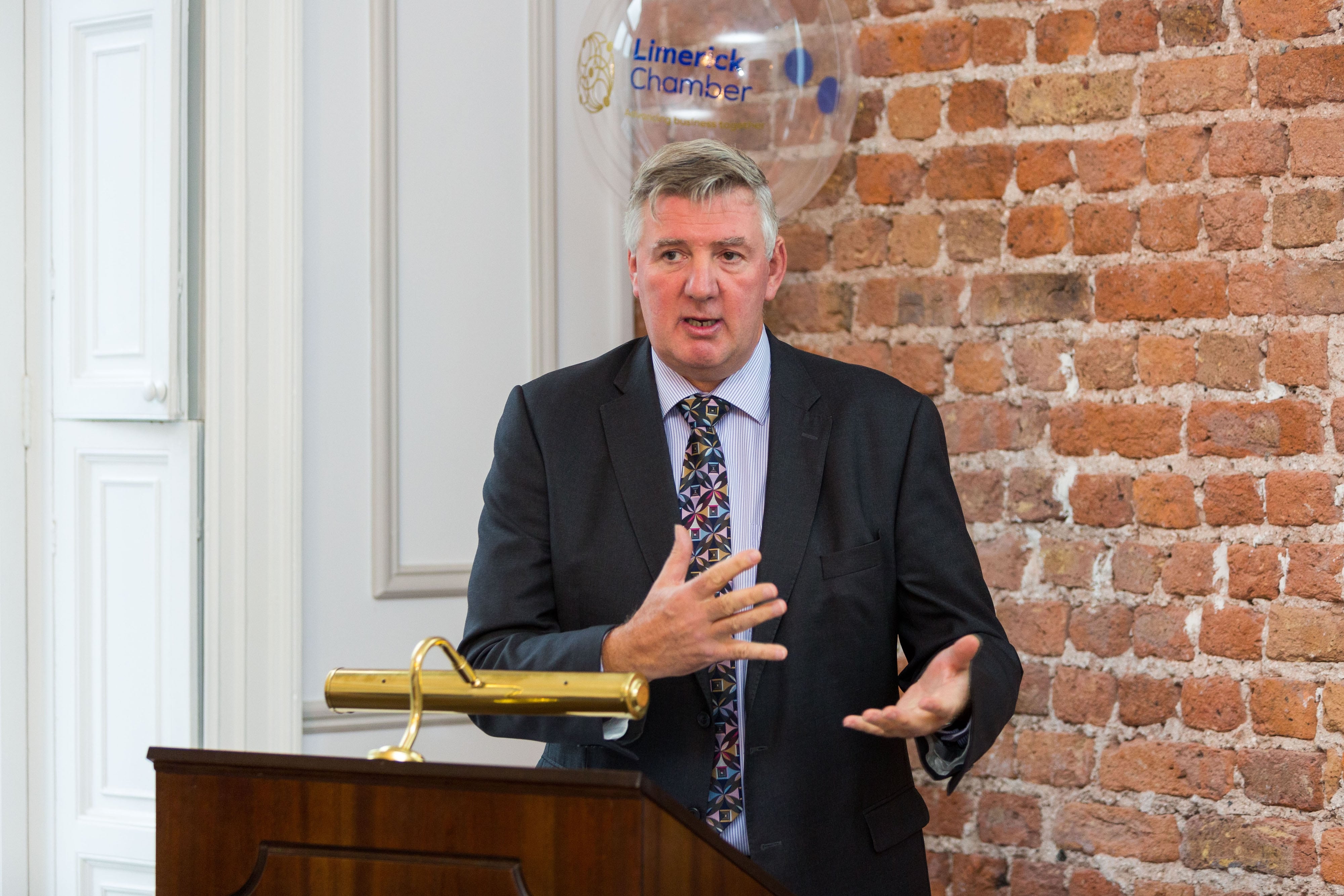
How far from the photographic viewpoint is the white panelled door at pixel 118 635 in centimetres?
215

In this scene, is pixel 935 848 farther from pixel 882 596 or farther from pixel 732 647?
pixel 732 647

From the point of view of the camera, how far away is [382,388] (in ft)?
7.31

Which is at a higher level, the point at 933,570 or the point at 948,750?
the point at 933,570

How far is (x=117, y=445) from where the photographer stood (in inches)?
89.3

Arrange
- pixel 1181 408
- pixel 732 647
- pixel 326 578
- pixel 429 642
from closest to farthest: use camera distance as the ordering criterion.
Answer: pixel 429 642
pixel 732 647
pixel 1181 408
pixel 326 578

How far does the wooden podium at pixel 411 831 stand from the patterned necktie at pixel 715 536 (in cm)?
53

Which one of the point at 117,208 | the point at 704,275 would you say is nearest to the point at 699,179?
the point at 704,275

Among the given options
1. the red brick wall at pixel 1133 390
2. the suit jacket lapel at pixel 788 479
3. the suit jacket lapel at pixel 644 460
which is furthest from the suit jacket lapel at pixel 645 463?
the red brick wall at pixel 1133 390

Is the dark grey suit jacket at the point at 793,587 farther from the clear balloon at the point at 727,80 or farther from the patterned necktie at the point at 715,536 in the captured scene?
the clear balloon at the point at 727,80

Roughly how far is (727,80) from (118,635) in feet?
5.14

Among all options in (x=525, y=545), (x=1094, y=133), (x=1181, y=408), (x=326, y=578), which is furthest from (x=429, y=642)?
(x=1094, y=133)

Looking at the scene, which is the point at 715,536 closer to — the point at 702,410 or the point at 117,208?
the point at 702,410

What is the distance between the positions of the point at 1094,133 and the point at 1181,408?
20.6 inches

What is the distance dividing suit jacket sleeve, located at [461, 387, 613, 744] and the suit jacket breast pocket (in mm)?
323
